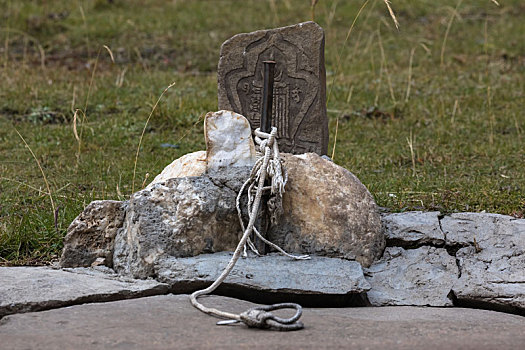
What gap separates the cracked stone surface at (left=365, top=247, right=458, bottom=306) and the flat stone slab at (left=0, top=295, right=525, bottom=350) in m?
0.32

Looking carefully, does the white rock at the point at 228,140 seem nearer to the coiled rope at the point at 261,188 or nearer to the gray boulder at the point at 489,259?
the coiled rope at the point at 261,188

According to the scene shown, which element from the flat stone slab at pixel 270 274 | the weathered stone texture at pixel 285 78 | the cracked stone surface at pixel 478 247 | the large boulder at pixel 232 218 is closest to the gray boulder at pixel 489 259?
the cracked stone surface at pixel 478 247

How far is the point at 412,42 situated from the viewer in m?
9.02

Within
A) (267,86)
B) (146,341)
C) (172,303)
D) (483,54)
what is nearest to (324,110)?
(267,86)

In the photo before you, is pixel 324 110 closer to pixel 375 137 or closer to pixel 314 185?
pixel 314 185

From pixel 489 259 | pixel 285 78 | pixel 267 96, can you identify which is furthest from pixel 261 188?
pixel 489 259

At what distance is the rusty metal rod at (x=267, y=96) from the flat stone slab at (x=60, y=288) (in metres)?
0.92

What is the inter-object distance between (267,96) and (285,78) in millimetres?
658

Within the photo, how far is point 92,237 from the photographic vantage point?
330cm

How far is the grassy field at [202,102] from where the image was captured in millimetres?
4551

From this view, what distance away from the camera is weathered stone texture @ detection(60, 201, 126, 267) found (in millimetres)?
3299

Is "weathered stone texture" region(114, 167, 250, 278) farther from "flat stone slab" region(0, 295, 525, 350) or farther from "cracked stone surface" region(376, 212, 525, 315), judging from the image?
"cracked stone surface" region(376, 212, 525, 315)

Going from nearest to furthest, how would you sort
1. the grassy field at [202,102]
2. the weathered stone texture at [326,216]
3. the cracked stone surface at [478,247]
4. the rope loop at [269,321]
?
the rope loop at [269,321] < the cracked stone surface at [478,247] < the weathered stone texture at [326,216] < the grassy field at [202,102]

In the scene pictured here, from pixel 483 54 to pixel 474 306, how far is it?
5.95 m
